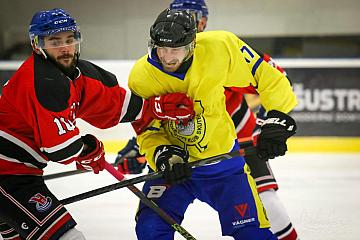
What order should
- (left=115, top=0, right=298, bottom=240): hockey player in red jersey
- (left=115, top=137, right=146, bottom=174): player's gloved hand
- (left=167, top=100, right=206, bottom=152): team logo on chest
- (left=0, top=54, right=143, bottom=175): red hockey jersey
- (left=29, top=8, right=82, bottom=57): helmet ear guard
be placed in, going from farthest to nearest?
(left=115, top=137, right=146, bottom=174): player's gloved hand < (left=115, top=0, right=298, bottom=240): hockey player in red jersey < (left=167, top=100, right=206, bottom=152): team logo on chest < (left=29, top=8, right=82, bottom=57): helmet ear guard < (left=0, top=54, right=143, bottom=175): red hockey jersey

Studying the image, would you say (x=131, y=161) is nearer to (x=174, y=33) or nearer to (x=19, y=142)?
(x=19, y=142)

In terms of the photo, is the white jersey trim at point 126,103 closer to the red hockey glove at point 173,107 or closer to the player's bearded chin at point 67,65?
the red hockey glove at point 173,107

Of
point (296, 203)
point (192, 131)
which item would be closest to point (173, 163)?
point (192, 131)

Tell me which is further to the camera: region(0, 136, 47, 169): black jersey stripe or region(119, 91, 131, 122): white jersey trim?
region(119, 91, 131, 122): white jersey trim

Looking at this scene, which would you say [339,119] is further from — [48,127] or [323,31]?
[48,127]

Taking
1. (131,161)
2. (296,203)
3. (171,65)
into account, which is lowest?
(296,203)

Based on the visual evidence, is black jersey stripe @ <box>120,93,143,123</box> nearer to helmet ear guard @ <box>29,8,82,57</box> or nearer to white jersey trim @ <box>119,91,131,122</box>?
white jersey trim @ <box>119,91,131,122</box>

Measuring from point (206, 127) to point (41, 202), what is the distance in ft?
2.17

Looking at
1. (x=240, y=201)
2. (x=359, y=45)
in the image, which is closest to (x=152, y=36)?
(x=240, y=201)

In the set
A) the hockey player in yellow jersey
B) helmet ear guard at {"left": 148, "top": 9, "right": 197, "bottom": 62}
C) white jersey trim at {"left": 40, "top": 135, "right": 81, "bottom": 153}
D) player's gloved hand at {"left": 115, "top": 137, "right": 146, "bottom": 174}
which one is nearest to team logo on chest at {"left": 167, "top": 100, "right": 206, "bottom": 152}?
the hockey player in yellow jersey

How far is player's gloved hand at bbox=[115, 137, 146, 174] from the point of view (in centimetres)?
339

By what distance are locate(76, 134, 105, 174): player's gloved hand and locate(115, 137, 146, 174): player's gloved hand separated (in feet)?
2.06

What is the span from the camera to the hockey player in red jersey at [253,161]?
9.93ft

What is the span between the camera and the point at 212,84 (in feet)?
8.60
